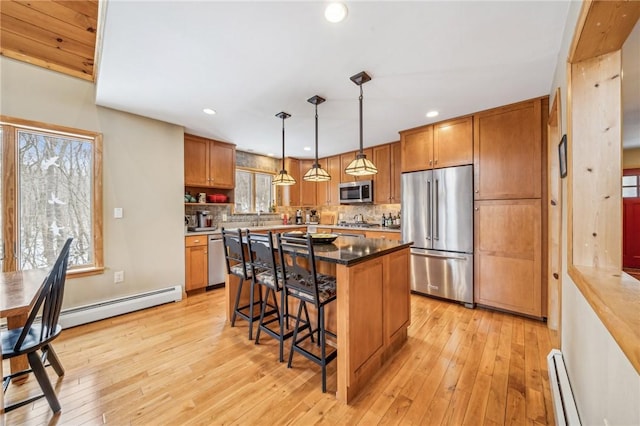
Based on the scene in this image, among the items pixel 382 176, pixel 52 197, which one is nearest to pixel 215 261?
pixel 52 197

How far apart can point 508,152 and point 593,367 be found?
95.6 inches

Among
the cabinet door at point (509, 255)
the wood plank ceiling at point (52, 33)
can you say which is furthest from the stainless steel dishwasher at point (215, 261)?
the cabinet door at point (509, 255)

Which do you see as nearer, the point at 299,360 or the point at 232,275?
the point at 299,360

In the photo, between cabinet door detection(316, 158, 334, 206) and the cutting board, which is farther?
the cutting board

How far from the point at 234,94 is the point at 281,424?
8.91 ft

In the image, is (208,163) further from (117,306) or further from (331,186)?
(331,186)

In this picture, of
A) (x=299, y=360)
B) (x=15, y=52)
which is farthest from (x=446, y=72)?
(x=15, y=52)

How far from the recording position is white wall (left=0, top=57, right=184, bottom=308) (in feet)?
8.35

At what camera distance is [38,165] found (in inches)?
104

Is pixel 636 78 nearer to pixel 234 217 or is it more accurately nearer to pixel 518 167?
pixel 518 167

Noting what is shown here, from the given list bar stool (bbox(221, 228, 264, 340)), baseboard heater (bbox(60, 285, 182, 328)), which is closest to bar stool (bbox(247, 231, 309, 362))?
bar stool (bbox(221, 228, 264, 340))

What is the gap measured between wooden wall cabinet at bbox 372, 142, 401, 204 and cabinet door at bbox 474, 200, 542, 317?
149cm

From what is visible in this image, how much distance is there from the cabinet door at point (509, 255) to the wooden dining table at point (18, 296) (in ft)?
12.5

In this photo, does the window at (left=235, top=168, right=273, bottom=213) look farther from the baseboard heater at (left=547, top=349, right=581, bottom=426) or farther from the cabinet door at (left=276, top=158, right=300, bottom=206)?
the baseboard heater at (left=547, top=349, right=581, bottom=426)
